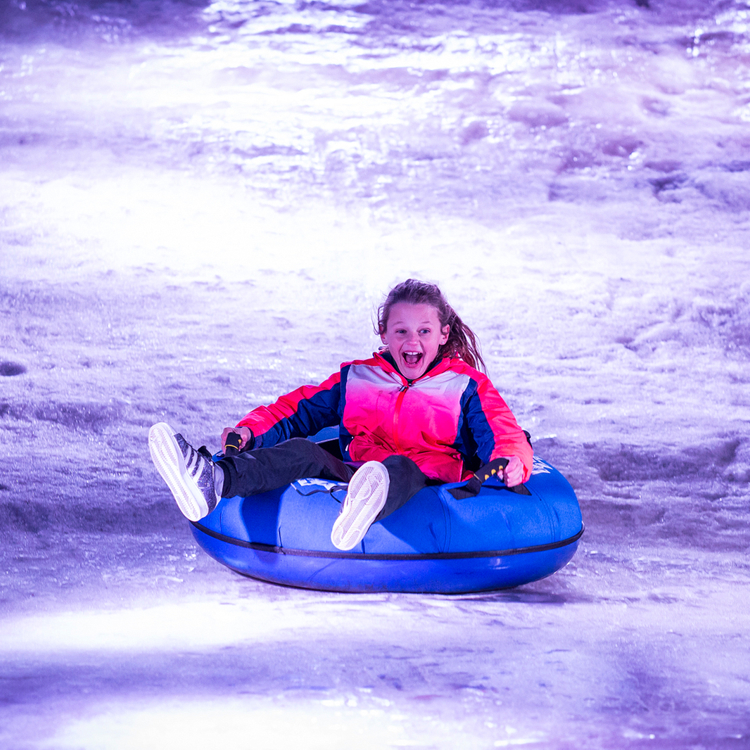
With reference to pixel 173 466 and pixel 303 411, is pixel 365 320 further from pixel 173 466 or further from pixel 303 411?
pixel 173 466

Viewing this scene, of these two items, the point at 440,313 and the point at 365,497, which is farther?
the point at 440,313

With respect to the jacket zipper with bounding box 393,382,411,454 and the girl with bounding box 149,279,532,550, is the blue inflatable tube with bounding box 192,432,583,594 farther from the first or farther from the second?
the jacket zipper with bounding box 393,382,411,454

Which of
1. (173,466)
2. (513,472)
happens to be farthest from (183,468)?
(513,472)

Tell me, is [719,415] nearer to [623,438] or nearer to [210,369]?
[623,438]

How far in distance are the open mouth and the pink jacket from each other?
5 centimetres

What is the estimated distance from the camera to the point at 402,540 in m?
2.29

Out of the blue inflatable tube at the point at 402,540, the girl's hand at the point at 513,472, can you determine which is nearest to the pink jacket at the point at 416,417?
the girl's hand at the point at 513,472

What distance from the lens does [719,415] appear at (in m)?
4.81

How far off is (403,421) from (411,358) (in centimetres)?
19

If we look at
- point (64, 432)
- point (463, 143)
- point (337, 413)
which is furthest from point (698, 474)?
point (463, 143)

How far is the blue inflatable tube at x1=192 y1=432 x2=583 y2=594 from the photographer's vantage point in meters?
2.30

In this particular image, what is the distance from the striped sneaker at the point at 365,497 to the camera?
7.06 feet

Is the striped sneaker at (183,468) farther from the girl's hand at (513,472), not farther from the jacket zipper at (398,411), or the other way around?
the girl's hand at (513,472)

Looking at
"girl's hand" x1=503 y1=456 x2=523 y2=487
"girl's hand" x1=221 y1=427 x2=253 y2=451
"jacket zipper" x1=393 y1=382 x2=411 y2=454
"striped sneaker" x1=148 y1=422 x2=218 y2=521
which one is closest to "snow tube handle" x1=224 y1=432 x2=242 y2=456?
"girl's hand" x1=221 y1=427 x2=253 y2=451
